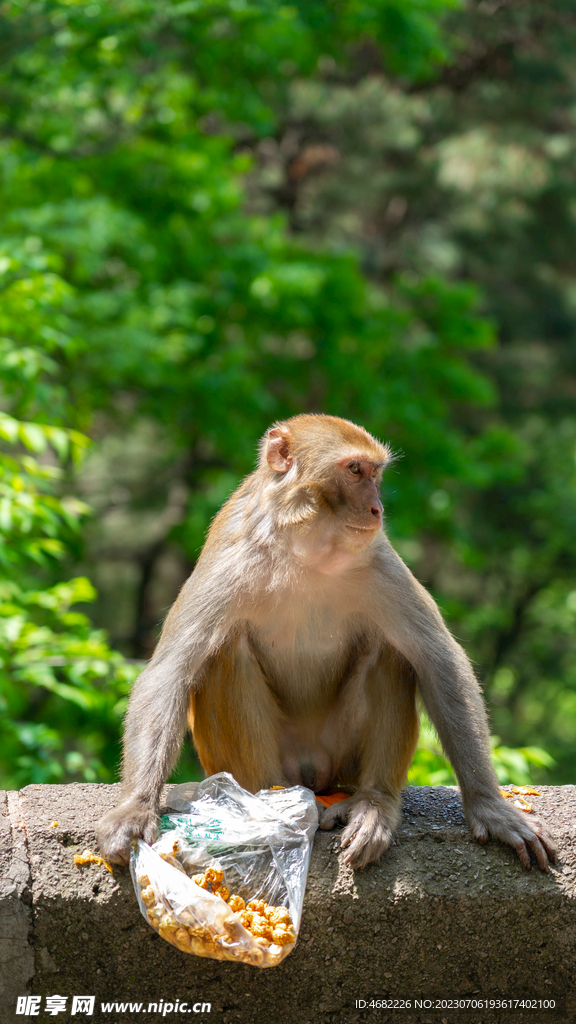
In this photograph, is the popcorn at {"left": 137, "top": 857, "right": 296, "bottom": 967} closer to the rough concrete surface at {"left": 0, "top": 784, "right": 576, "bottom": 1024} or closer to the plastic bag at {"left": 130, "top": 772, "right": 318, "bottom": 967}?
the plastic bag at {"left": 130, "top": 772, "right": 318, "bottom": 967}

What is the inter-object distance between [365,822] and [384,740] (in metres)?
0.35

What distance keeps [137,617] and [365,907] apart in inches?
369

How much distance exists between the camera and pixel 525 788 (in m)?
3.74

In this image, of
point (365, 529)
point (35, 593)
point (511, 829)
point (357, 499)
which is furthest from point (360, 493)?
point (35, 593)

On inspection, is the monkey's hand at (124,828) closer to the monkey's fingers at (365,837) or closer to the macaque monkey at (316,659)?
the macaque monkey at (316,659)

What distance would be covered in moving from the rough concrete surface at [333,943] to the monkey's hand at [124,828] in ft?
0.26

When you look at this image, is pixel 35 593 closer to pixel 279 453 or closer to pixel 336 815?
pixel 279 453

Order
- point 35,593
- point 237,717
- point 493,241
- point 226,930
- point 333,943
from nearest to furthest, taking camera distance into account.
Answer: point 226,930, point 333,943, point 237,717, point 35,593, point 493,241

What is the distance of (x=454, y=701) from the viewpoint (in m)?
3.26

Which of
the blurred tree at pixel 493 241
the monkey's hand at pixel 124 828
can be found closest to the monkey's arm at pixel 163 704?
the monkey's hand at pixel 124 828

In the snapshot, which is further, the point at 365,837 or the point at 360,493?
the point at 360,493

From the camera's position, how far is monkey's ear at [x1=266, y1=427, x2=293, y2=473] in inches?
135

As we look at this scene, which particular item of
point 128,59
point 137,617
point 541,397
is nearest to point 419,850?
point 128,59

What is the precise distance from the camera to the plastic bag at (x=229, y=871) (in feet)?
9.04
